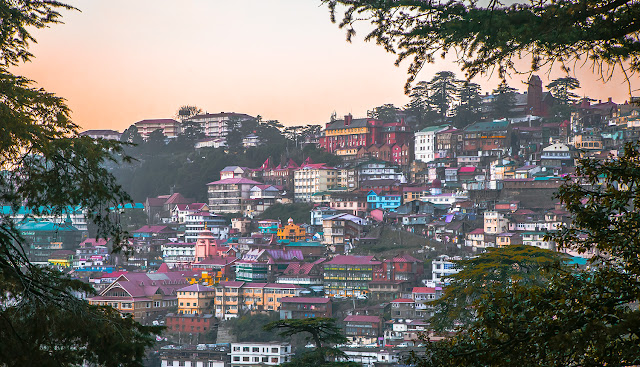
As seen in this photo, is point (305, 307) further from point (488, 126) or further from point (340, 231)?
point (488, 126)

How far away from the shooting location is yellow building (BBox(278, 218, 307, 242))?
51500 millimetres

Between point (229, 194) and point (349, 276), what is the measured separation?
20040mm

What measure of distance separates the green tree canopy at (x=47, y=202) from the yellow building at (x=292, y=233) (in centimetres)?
4347

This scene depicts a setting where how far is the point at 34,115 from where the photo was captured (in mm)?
7777

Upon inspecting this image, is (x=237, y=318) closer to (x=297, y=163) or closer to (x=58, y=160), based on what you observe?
(x=297, y=163)

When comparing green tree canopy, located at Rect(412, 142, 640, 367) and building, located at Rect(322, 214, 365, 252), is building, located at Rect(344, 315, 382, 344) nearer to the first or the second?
building, located at Rect(322, 214, 365, 252)

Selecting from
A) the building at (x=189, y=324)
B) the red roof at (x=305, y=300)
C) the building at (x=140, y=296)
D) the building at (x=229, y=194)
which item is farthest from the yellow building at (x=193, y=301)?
the building at (x=229, y=194)

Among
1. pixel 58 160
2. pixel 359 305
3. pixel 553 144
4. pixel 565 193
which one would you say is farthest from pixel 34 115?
pixel 553 144

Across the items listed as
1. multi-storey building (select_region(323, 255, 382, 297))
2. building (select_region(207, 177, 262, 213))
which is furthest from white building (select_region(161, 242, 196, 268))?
multi-storey building (select_region(323, 255, 382, 297))

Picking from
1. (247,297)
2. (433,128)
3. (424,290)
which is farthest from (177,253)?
(424,290)

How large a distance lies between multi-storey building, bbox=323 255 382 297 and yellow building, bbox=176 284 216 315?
6330mm

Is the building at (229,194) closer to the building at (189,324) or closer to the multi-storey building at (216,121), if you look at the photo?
the multi-storey building at (216,121)

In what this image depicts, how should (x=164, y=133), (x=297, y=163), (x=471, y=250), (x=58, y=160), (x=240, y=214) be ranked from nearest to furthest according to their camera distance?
(x=58, y=160), (x=471, y=250), (x=240, y=214), (x=297, y=163), (x=164, y=133)

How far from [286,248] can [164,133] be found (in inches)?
1423
